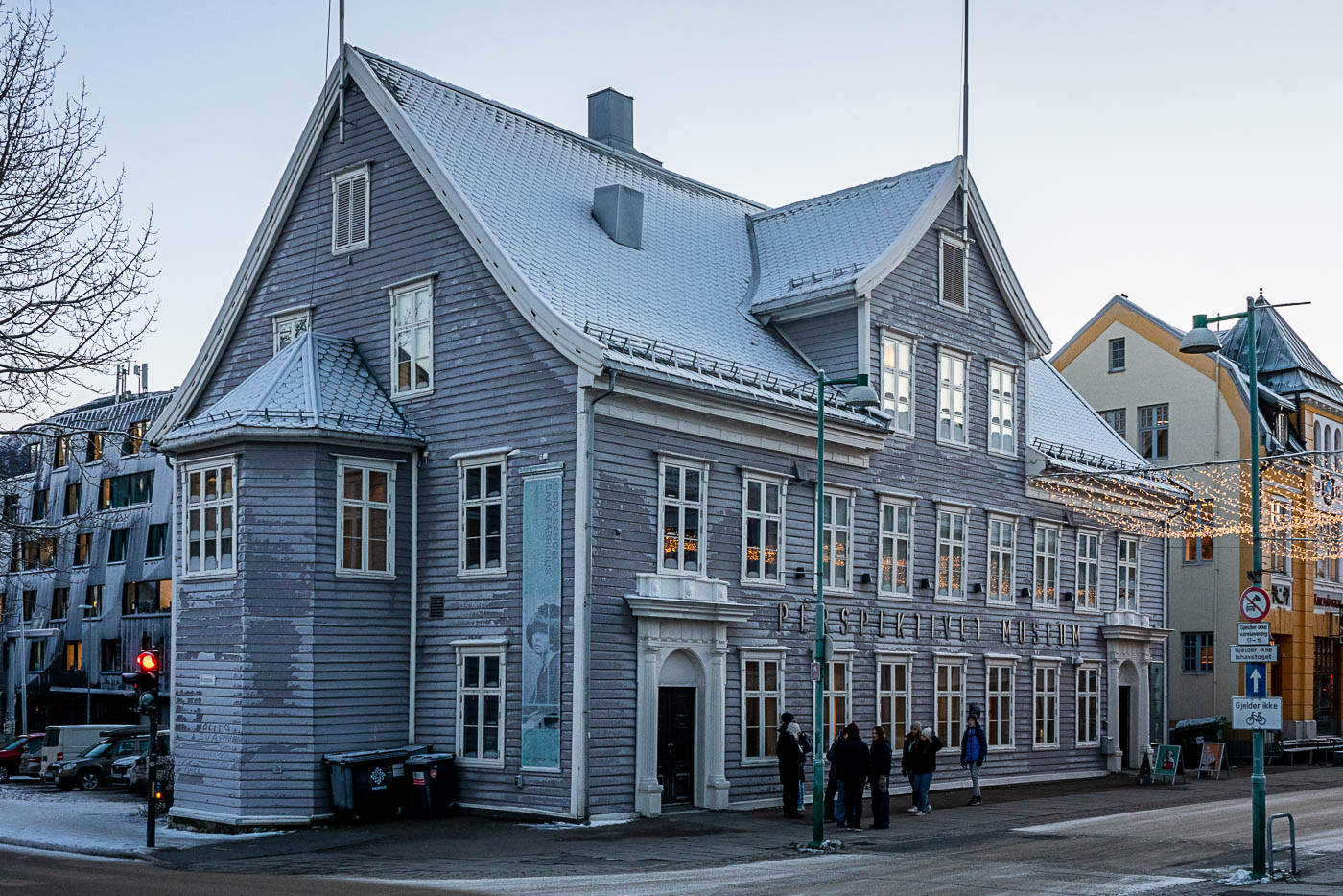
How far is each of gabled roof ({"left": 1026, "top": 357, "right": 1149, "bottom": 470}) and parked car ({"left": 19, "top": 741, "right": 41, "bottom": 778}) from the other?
29354mm

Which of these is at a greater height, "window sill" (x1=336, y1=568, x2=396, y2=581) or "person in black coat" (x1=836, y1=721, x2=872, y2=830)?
"window sill" (x1=336, y1=568, x2=396, y2=581)

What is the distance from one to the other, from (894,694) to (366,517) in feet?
39.0

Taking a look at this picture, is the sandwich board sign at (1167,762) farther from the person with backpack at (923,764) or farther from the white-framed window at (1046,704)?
the person with backpack at (923,764)

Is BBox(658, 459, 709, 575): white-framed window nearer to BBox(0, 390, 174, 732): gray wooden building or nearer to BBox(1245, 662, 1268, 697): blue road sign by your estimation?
BBox(1245, 662, 1268, 697): blue road sign

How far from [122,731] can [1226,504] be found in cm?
3498

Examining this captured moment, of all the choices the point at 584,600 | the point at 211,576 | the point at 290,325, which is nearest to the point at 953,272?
the point at 584,600

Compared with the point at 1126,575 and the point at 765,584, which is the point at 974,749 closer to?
the point at 765,584

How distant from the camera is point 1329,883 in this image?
1788 centimetres

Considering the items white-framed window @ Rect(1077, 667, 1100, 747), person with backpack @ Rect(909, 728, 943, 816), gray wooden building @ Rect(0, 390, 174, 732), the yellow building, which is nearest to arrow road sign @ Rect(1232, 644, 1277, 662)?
person with backpack @ Rect(909, 728, 943, 816)

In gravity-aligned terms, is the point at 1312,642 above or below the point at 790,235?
below

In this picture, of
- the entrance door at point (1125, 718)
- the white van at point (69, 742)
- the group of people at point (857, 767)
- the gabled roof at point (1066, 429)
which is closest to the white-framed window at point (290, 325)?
the group of people at point (857, 767)

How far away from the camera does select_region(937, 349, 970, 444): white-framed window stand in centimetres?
3300

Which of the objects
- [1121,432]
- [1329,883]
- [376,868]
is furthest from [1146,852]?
[1121,432]

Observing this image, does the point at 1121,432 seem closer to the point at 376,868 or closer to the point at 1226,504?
the point at 1226,504
